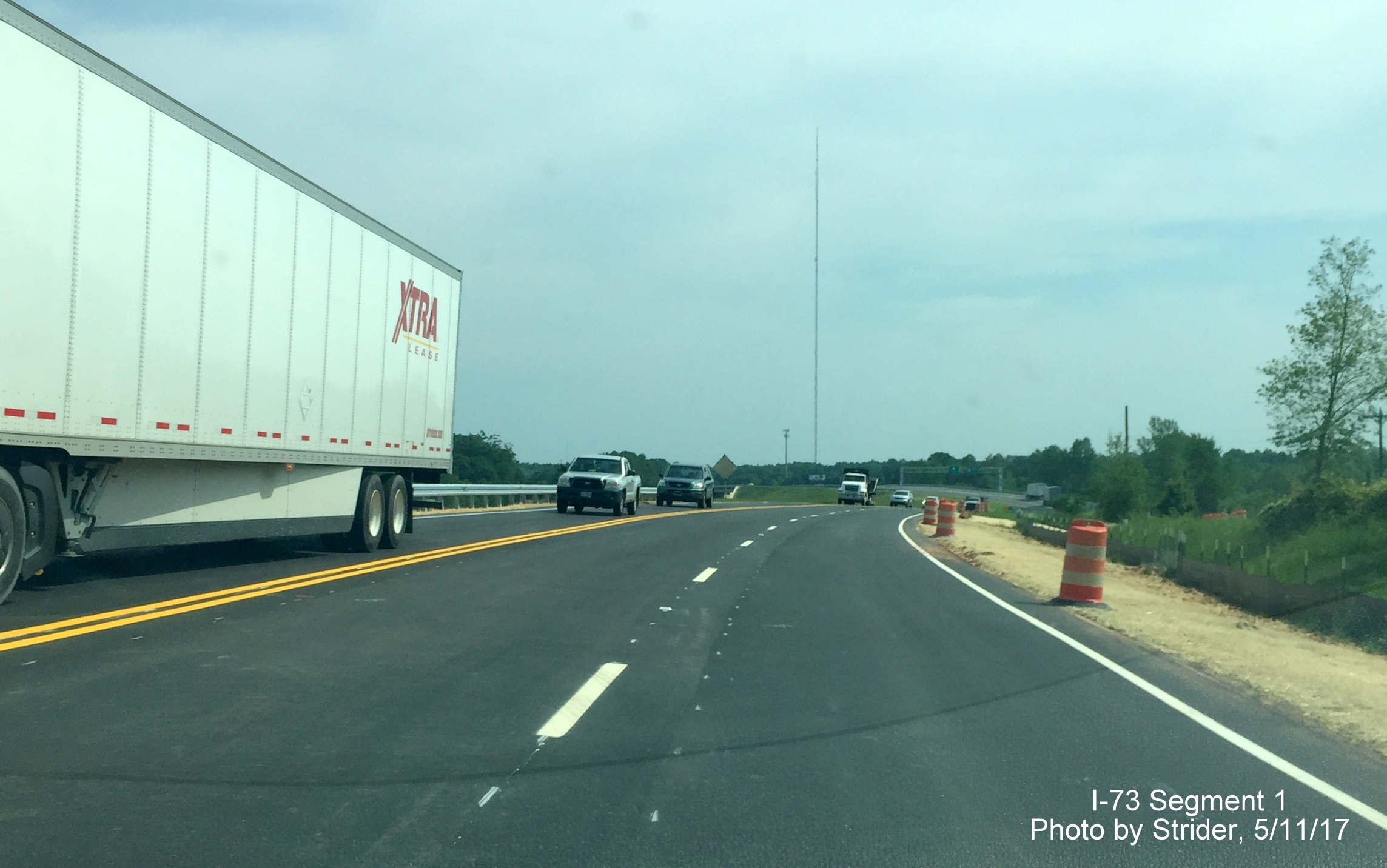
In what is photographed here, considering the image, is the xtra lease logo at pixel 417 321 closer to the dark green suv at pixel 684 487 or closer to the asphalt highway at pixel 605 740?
the asphalt highway at pixel 605 740

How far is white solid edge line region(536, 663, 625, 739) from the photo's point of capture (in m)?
7.07

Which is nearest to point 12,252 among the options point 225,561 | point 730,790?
point 225,561

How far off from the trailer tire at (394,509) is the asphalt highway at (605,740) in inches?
245

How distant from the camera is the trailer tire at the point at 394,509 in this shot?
19719 mm

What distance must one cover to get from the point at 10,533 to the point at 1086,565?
12.8 metres

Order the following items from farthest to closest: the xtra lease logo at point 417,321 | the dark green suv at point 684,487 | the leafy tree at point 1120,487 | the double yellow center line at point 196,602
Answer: the leafy tree at point 1120,487 < the dark green suv at point 684,487 < the xtra lease logo at point 417,321 < the double yellow center line at point 196,602

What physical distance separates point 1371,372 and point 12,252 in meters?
44.8

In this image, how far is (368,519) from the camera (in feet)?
61.4

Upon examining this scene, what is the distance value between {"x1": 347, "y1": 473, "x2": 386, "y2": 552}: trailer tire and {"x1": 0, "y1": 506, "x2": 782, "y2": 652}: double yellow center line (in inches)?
32.6

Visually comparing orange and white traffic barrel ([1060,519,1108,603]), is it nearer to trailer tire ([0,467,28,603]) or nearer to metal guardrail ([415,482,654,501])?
trailer tire ([0,467,28,603])

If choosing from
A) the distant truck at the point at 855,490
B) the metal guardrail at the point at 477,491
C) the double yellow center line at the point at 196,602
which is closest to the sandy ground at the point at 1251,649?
the double yellow center line at the point at 196,602

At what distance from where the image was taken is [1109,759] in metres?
6.88

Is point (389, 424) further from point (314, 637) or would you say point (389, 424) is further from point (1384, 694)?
point (1384, 694)

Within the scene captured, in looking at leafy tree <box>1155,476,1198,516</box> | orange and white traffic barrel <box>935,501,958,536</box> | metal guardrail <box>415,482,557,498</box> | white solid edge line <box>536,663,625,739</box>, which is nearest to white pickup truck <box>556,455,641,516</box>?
metal guardrail <box>415,482,557,498</box>
